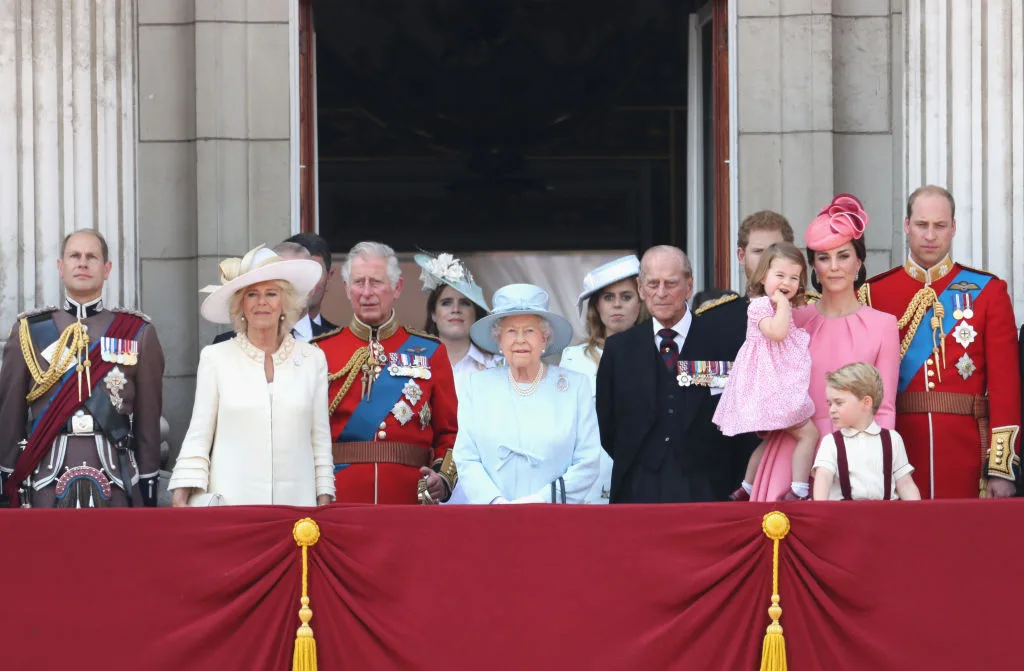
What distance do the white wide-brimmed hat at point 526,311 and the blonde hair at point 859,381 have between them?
1125mm

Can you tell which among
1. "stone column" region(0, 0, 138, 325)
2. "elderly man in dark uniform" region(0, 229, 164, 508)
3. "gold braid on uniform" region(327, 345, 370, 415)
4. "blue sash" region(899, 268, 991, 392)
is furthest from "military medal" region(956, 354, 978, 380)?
"stone column" region(0, 0, 138, 325)

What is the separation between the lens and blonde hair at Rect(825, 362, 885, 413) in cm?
622

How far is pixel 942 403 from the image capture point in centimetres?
687

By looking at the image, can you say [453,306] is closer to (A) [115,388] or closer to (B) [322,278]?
(B) [322,278]

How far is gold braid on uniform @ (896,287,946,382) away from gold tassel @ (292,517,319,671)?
8.18 ft

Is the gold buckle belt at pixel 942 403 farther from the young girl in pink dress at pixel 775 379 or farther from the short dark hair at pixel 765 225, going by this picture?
the short dark hair at pixel 765 225

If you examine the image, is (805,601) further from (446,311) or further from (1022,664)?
(446,311)

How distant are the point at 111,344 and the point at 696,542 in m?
2.53

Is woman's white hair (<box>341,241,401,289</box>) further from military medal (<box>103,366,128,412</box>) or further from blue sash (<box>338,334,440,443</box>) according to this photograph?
military medal (<box>103,366,128,412</box>)

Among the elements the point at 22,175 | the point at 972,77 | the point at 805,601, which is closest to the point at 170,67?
the point at 22,175

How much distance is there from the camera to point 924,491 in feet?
22.4

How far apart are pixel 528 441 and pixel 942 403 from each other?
5.31 feet

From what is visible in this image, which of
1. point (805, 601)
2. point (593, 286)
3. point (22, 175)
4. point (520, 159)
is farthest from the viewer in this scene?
point (520, 159)

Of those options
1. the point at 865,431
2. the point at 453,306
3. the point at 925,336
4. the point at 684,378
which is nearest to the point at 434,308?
the point at 453,306
